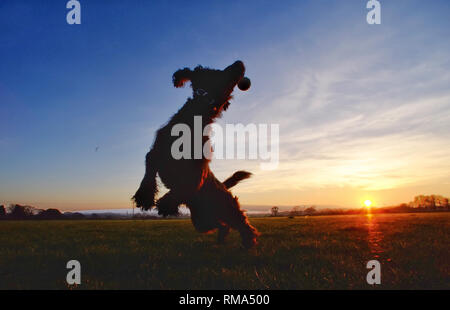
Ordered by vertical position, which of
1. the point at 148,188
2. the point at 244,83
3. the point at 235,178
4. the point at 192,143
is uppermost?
the point at 244,83

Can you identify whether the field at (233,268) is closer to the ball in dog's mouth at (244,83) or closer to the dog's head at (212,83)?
the dog's head at (212,83)

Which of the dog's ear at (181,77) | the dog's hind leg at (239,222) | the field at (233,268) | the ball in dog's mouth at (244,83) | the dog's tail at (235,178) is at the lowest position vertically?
the field at (233,268)

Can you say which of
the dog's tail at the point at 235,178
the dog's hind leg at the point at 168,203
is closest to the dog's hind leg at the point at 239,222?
the dog's tail at the point at 235,178

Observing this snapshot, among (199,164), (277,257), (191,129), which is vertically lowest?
(277,257)

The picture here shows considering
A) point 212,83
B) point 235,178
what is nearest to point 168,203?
point 212,83

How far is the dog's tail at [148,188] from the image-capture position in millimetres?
4754

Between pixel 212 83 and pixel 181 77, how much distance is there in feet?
2.00

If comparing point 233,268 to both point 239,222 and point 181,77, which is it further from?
point 181,77

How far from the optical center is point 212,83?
15.7 ft
